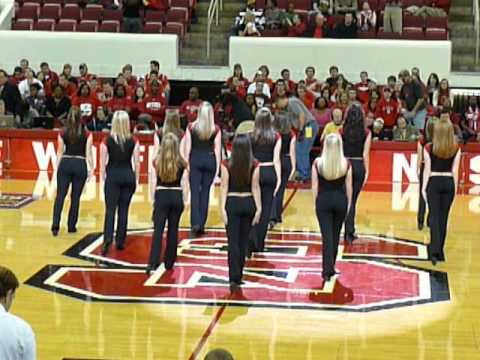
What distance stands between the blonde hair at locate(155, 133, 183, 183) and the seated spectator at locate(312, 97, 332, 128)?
8184mm

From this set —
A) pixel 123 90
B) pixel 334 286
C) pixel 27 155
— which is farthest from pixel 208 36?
pixel 334 286

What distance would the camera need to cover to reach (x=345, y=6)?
2505 cm

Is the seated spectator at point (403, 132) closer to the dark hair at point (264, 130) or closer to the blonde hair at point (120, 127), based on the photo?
the dark hair at point (264, 130)

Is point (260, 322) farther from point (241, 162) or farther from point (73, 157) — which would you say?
point (73, 157)

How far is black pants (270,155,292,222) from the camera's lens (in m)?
14.4

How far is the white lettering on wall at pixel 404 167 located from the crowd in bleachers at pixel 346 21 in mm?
5243

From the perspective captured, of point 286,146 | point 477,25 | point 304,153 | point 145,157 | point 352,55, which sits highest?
point 477,25

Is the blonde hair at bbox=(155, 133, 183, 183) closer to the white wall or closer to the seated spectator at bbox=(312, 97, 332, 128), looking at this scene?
the seated spectator at bbox=(312, 97, 332, 128)

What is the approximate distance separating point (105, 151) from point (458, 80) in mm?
12505

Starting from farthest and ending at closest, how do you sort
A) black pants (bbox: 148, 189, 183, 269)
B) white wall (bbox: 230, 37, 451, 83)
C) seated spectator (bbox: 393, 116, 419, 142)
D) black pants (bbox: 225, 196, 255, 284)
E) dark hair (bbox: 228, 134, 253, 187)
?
white wall (bbox: 230, 37, 451, 83), seated spectator (bbox: 393, 116, 419, 142), black pants (bbox: 148, 189, 183, 269), black pants (bbox: 225, 196, 255, 284), dark hair (bbox: 228, 134, 253, 187)

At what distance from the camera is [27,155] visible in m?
20.0

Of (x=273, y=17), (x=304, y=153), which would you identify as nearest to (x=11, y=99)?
(x=304, y=153)

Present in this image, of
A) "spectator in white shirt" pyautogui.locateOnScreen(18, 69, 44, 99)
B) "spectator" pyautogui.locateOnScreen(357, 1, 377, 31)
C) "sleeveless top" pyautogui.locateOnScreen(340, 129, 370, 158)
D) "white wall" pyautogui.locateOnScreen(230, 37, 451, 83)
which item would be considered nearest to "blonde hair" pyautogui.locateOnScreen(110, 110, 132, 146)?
"sleeveless top" pyautogui.locateOnScreen(340, 129, 370, 158)

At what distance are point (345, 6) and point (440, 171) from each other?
12914mm
